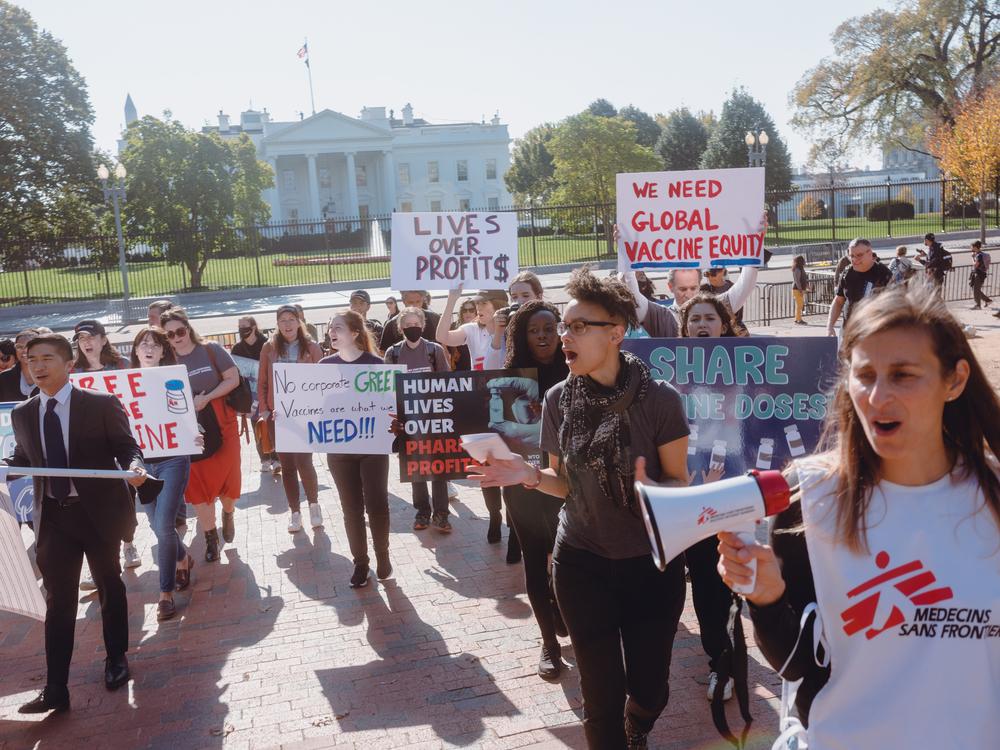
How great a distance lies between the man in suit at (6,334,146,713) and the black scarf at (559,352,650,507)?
2598 millimetres

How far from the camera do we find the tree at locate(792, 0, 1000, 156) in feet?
143

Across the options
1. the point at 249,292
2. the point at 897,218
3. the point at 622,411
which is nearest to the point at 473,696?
the point at 622,411

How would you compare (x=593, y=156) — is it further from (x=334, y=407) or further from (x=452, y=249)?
(x=334, y=407)

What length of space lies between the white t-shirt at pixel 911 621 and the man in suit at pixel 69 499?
3841 mm

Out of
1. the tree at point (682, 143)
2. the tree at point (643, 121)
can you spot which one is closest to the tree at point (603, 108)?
the tree at point (643, 121)

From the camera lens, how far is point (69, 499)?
4758 mm

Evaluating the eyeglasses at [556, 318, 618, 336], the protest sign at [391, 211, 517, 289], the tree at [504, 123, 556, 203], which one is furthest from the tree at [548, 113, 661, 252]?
the eyeglasses at [556, 318, 618, 336]

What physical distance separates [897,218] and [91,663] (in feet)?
188

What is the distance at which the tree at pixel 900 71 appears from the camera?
43.6 metres

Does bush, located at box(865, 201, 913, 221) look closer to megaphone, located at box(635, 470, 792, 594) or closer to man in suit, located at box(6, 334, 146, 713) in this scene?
man in suit, located at box(6, 334, 146, 713)

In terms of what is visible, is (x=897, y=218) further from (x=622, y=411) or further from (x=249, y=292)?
(x=622, y=411)

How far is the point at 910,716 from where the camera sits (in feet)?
6.15

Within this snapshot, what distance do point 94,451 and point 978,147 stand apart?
30877 millimetres

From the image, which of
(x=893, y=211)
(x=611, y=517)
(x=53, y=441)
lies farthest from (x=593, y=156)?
(x=611, y=517)
